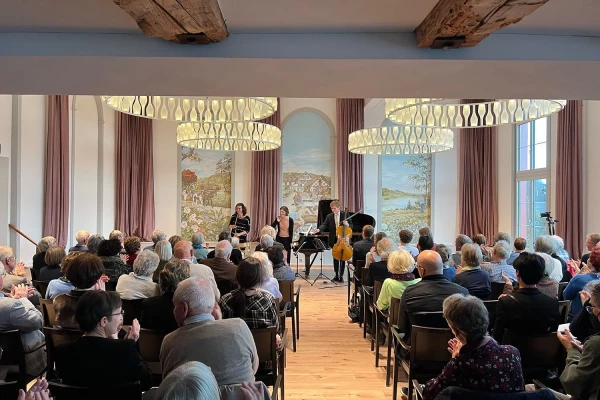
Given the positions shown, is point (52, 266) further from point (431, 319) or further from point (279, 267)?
point (431, 319)

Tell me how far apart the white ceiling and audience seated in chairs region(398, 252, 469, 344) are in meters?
1.74

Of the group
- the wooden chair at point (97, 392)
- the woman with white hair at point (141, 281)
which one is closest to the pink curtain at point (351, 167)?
the woman with white hair at point (141, 281)

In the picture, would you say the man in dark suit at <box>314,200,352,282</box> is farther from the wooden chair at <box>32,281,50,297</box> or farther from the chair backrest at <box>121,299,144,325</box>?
the chair backrest at <box>121,299,144,325</box>

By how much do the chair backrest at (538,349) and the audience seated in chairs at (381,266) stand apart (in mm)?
2202

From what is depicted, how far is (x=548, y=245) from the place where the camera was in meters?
4.58

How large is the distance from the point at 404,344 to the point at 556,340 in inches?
38.7

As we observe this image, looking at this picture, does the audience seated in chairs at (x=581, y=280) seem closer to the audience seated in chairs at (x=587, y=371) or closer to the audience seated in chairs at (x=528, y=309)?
the audience seated in chairs at (x=528, y=309)

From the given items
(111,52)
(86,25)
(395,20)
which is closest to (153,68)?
(111,52)

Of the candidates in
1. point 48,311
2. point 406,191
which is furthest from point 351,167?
point 48,311

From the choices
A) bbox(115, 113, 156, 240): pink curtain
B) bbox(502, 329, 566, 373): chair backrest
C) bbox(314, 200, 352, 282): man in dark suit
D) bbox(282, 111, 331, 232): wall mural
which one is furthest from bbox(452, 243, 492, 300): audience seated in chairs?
bbox(115, 113, 156, 240): pink curtain

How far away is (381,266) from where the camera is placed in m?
5.09

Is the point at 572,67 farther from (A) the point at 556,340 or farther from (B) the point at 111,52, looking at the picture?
(B) the point at 111,52

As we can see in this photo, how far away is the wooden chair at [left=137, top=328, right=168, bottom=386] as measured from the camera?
8.89 feet

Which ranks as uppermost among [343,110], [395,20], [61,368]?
[343,110]
